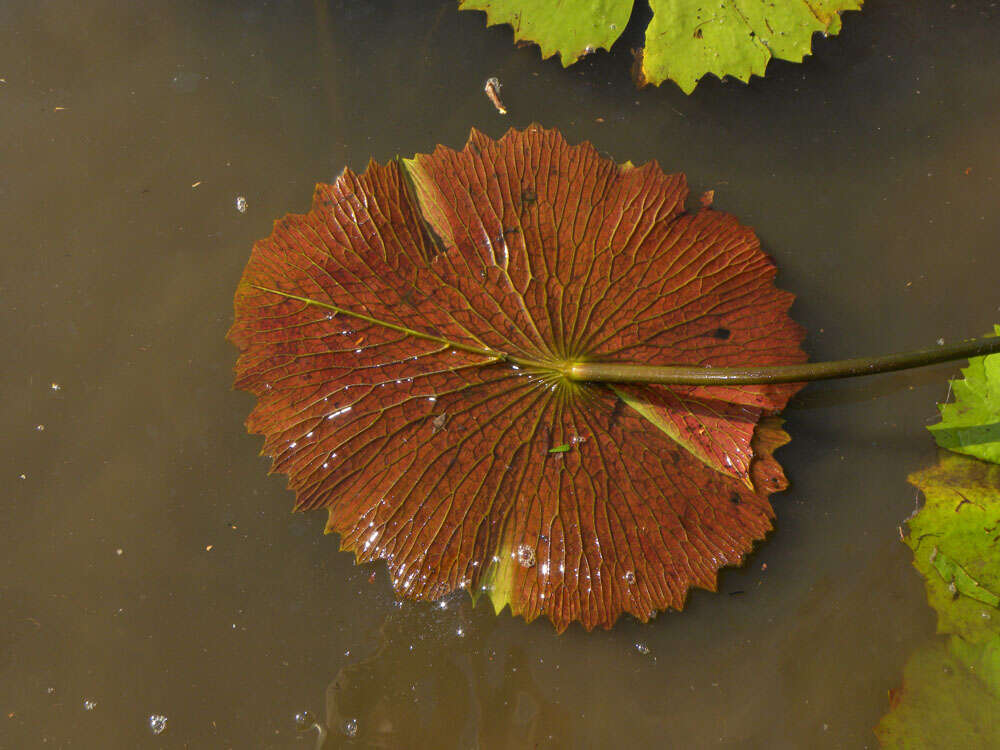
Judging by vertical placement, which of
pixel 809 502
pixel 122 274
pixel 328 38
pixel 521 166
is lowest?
pixel 809 502

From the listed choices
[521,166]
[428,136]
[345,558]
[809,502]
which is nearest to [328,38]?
[428,136]

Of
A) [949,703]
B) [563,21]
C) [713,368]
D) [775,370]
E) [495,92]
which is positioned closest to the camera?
[775,370]

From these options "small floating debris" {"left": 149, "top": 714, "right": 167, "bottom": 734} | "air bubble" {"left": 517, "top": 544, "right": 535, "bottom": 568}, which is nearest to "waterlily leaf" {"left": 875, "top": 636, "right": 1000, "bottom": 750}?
"air bubble" {"left": 517, "top": 544, "right": 535, "bottom": 568}

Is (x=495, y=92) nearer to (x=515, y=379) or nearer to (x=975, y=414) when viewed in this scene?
(x=515, y=379)

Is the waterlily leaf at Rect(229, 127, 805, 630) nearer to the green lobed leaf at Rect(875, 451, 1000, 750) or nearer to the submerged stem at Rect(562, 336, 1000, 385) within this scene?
the submerged stem at Rect(562, 336, 1000, 385)

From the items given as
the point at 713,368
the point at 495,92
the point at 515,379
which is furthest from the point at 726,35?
the point at 515,379

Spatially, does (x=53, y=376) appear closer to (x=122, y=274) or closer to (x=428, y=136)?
(x=122, y=274)
